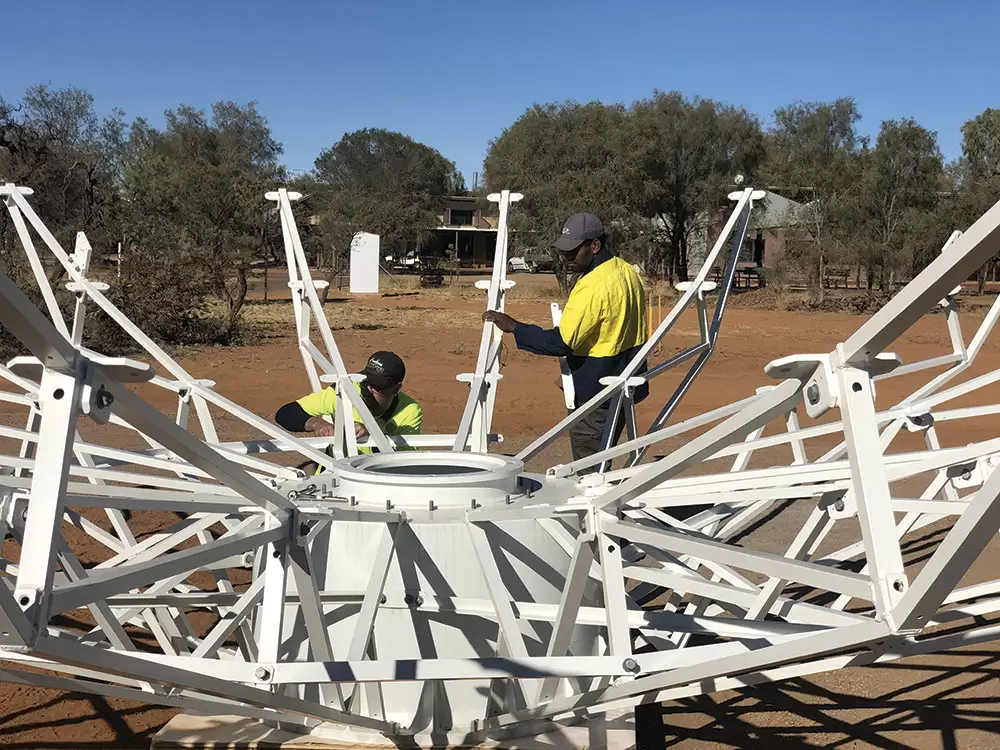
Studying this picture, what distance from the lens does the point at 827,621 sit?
3537mm

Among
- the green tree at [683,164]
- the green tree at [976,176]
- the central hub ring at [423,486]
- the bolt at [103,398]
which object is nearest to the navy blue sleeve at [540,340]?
the central hub ring at [423,486]

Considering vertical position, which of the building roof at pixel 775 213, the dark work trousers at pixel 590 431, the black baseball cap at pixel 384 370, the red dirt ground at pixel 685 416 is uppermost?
the building roof at pixel 775 213

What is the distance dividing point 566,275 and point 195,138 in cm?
1645

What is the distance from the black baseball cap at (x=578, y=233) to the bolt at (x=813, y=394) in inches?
174

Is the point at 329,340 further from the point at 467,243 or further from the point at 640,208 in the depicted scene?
the point at 467,243

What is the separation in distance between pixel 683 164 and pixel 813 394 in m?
43.5

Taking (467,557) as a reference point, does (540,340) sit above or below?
above

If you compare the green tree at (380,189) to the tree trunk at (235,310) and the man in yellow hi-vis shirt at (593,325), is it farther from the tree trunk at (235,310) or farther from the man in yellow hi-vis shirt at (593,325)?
the man in yellow hi-vis shirt at (593,325)

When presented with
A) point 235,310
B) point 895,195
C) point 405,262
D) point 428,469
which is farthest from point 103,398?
point 405,262

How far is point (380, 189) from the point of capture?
184 ft

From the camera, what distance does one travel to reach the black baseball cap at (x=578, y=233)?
7.29m

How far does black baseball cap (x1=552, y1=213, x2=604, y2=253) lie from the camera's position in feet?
23.9

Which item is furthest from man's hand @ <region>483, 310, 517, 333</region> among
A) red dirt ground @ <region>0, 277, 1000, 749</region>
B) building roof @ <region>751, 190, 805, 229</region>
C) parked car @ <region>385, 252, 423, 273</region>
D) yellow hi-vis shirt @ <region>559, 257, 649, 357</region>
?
parked car @ <region>385, 252, 423, 273</region>

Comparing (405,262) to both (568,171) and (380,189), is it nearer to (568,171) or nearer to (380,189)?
(380,189)
